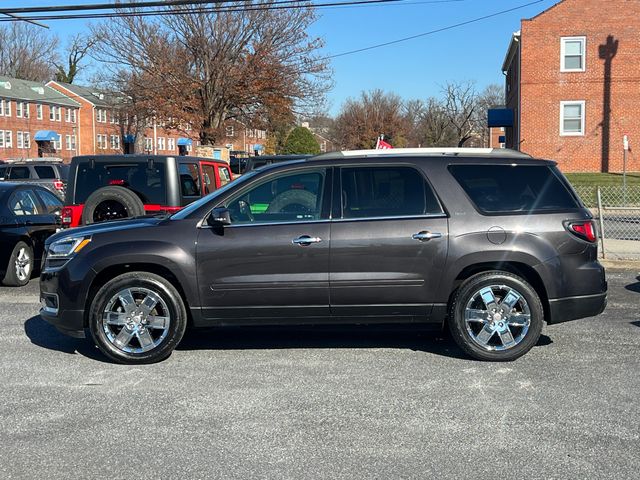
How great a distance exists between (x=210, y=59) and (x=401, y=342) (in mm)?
30773

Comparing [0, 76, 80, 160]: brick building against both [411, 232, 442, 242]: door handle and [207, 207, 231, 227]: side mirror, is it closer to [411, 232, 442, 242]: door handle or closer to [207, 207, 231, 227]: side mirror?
[207, 207, 231, 227]: side mirror

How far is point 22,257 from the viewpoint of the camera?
970 centimetres

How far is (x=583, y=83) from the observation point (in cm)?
3108

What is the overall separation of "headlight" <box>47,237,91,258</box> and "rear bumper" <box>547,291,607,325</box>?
158 inches

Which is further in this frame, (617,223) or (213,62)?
(213,62)

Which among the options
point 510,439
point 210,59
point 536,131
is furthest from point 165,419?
point 210,59

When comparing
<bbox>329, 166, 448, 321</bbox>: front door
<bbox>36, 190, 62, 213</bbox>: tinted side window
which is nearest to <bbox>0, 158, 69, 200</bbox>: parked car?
<bbox>36, 190, 62, 213</bbox>: tinted side window

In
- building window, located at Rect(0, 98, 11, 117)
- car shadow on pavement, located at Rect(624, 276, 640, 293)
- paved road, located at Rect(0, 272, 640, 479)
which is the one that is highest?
building window, located at Rect(0, 98, 11, 117)

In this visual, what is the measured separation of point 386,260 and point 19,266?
20.3 ft

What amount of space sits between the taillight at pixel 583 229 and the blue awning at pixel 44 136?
2726 inches

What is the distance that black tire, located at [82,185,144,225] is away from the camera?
8773 mm

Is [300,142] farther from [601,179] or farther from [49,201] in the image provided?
[49,201]

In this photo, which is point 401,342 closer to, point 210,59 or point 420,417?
point 420,417

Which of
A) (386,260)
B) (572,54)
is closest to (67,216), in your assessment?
(386,260)
